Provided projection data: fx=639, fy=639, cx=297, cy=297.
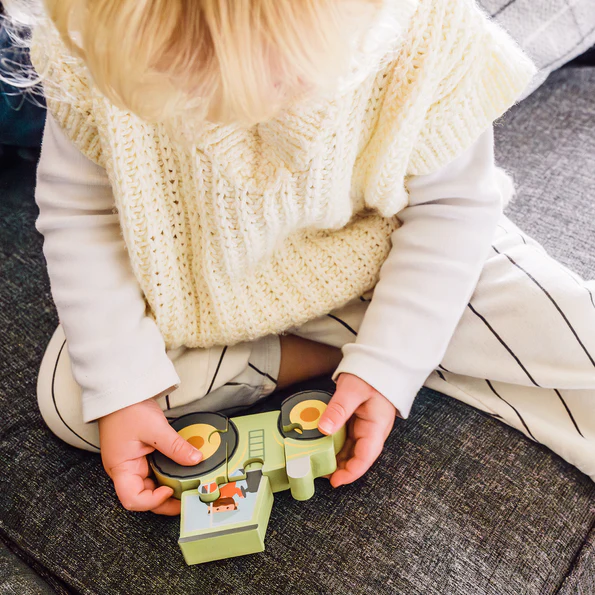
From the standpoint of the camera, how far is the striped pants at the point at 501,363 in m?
0.66

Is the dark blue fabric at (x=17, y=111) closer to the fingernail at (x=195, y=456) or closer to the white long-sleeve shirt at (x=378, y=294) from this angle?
the white long-sleeve shirt at (x=378, y=294)

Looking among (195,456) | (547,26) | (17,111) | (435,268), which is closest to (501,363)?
(435,268)

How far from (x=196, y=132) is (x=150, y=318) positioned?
25 cm

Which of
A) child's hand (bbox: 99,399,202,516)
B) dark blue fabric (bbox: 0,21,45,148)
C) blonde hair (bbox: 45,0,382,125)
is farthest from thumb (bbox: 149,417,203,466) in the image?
dark blue fabric (bbox: 0,21,45,148)

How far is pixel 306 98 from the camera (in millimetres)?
475

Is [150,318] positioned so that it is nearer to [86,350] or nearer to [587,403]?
[86,350]

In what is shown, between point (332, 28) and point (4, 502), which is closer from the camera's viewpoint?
point (332, 28)

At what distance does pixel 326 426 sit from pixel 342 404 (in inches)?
1.5

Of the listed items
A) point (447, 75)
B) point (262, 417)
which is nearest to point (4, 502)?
point (262, 417)

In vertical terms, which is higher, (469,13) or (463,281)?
(469,13)

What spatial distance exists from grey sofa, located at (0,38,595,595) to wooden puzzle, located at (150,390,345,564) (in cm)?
3

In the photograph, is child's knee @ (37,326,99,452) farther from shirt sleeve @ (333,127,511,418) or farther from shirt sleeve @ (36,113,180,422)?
shirt sleeve @ (333,127,511,418)

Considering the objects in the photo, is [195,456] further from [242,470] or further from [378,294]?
[378,294]

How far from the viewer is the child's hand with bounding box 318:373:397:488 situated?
2.04 feet
